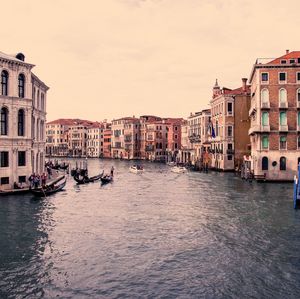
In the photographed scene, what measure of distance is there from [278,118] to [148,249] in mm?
27318

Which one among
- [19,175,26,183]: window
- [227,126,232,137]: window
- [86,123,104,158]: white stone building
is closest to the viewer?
[19,175,26,183]: window

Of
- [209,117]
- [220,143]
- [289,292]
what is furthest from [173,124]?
[289,292]

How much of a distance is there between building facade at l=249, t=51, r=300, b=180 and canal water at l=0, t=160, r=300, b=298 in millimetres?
12697

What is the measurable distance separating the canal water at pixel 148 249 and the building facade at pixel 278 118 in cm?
1270

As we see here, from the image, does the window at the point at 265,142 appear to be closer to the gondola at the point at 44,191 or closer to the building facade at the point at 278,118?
the building facade at the point at 278,118

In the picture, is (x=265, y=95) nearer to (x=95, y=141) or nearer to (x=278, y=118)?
(x=278, y=118)

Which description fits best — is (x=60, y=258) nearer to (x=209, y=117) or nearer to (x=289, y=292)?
(x=289, y=292)

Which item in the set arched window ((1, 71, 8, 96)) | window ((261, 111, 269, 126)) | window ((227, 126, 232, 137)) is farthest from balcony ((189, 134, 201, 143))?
arched window ((1, 71, 8, 96))

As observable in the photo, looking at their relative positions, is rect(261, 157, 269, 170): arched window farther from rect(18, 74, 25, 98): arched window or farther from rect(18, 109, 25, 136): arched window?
rect(18, 74, 25, 98): arched window

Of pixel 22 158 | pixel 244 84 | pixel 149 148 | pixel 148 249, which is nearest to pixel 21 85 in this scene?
pixel 22 158

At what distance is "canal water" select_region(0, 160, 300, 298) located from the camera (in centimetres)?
1097

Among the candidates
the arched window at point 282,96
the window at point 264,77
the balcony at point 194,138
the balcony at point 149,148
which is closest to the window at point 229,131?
the arched window at point 282,96

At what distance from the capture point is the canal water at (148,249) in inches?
432

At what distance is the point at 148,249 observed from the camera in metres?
14.6
